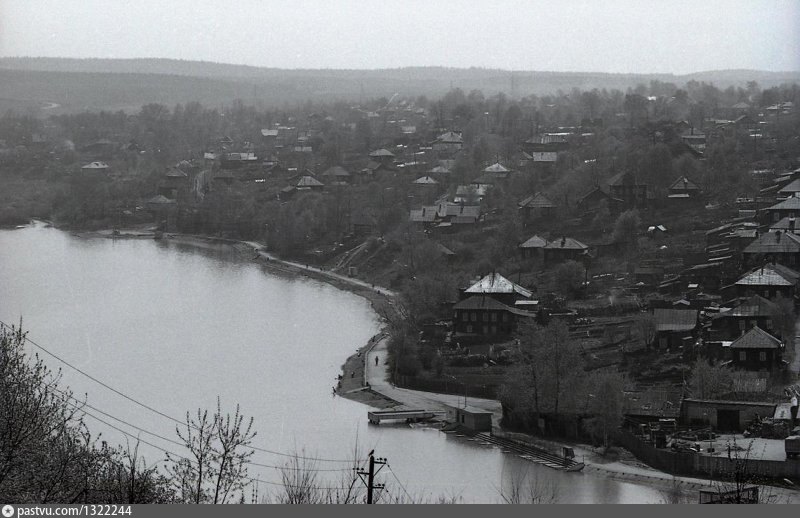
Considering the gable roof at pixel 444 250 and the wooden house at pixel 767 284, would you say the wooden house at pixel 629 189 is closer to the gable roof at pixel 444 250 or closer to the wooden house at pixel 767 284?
the gable roof at pixel 444 250

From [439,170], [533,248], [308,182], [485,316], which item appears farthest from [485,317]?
[308,182]

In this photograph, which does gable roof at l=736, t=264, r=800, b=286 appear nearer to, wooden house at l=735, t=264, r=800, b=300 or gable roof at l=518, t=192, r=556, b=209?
wooden house at l=735, t=264, r=800, b=300

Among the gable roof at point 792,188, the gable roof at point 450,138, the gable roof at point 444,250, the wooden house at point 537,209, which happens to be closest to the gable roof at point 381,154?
the gable roof at point 450,138

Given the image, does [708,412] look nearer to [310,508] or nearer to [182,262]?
[310,508]

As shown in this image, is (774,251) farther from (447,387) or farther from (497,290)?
(447,387)

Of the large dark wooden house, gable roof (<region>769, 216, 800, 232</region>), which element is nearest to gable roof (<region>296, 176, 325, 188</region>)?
gable roof (<region>769, 216, 800, 232</region>)

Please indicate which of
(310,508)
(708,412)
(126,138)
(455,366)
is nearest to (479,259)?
A: (455,366)
